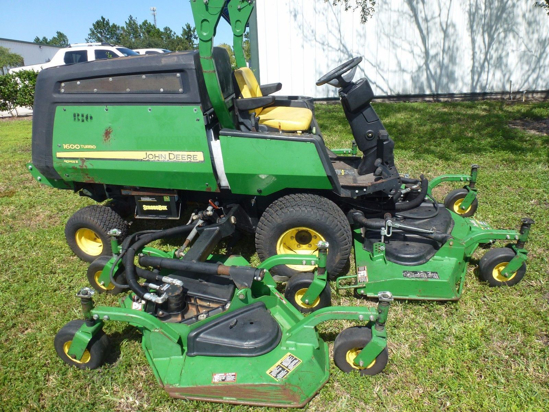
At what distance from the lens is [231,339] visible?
2.30 m

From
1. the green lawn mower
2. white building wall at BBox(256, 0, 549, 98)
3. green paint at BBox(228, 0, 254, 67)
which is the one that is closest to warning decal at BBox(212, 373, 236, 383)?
the green lawn mower

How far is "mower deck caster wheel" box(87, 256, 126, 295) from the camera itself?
3.02m

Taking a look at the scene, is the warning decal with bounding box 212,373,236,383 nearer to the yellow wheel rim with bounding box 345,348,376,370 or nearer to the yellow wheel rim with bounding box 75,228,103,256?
the yellow wheel rim with bounding box 345,348,376,370

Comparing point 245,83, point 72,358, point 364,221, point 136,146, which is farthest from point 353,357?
point 245,83

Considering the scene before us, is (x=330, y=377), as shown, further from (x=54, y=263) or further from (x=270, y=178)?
(x=54, y=263)

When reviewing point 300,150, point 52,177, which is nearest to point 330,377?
point 300,150

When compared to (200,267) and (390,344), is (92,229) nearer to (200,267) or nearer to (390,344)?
(200,267)

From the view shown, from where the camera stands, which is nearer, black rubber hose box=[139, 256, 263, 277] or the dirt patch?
black rubber hose box=[139, 256, 263, 277]

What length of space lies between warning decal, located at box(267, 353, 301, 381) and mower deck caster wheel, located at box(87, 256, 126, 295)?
4.68 ft

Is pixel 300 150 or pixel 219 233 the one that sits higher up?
pixel 300 150

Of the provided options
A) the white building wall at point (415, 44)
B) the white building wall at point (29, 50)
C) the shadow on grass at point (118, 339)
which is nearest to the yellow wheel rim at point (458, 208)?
the shadow on grass at point (118, 339)

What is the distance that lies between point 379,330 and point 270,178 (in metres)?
1.36

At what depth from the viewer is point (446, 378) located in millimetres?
2383

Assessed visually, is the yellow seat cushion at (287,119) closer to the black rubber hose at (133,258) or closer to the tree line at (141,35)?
the black rubber hose at (133,258)
